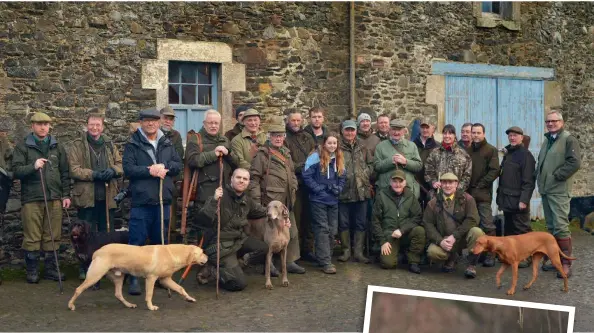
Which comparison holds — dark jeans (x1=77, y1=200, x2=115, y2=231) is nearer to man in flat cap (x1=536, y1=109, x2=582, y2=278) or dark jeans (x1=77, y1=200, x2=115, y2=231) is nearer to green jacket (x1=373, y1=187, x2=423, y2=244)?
green jacket (x1=373, y1=187, x2=423, y2=244)

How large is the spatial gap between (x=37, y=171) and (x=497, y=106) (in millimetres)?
7933

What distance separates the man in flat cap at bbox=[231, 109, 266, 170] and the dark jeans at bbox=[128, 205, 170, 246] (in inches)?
47.7

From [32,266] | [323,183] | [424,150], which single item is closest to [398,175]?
[323,183]

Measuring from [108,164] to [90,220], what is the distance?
25.9 inches

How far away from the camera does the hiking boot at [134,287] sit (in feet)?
24.8

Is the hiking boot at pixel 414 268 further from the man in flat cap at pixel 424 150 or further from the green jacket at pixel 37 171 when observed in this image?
the green jacket at pixel 37 171

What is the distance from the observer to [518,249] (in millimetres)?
7762

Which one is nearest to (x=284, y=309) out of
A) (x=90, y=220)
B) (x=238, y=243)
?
(x=238, y=243)

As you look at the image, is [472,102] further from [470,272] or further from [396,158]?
[470,272]

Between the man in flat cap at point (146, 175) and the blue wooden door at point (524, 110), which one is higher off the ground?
the blue wooden door at point (524, 110)

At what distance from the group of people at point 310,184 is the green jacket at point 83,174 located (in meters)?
0.01

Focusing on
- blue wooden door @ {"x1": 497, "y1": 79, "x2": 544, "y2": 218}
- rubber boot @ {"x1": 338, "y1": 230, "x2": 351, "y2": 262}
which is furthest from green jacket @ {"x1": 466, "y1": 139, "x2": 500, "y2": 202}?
blue wooden door @ {"x1": 497, "y1": 79, "x2": 544, "y2": 218}

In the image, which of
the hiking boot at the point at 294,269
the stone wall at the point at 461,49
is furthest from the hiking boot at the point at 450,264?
the stone wall at the point at 461,49

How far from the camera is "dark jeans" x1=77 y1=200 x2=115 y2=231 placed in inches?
336
